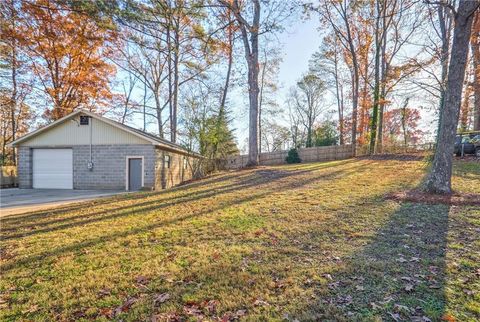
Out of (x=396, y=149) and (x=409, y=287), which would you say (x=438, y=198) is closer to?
(x=409, y=287)

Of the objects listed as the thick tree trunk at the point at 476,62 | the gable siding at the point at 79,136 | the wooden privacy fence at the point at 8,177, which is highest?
the thick tree trunk at the point at 476,62

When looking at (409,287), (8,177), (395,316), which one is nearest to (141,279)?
(395,316)

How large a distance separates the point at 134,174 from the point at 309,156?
46.6 ft

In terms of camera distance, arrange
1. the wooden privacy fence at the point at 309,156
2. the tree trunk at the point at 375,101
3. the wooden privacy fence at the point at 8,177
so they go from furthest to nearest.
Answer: the wooden privacy fence at the point at 309,156
the tree trunk at the point at 375,101
the wooden privacy fence at the point at 8,177

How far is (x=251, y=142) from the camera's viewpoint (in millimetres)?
13625

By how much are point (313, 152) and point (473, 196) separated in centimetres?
1612

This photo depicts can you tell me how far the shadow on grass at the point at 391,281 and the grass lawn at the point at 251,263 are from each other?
0.01m

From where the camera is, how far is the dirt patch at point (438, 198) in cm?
540

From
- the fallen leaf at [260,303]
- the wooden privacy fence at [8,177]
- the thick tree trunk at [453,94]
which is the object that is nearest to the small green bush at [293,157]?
the thick tree trunk at [453,94]

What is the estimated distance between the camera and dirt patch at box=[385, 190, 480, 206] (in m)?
5.40

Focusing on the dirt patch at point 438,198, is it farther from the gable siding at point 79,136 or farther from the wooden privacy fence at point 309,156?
the wooden privacy fence at point 309,156

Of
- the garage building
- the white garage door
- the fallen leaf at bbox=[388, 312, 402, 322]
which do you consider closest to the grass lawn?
the fallen leaf at bbox=[388, 312, 402, 322]

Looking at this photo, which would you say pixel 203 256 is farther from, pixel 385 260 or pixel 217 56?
pixel 217 56

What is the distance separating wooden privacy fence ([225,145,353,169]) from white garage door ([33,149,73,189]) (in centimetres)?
1011
